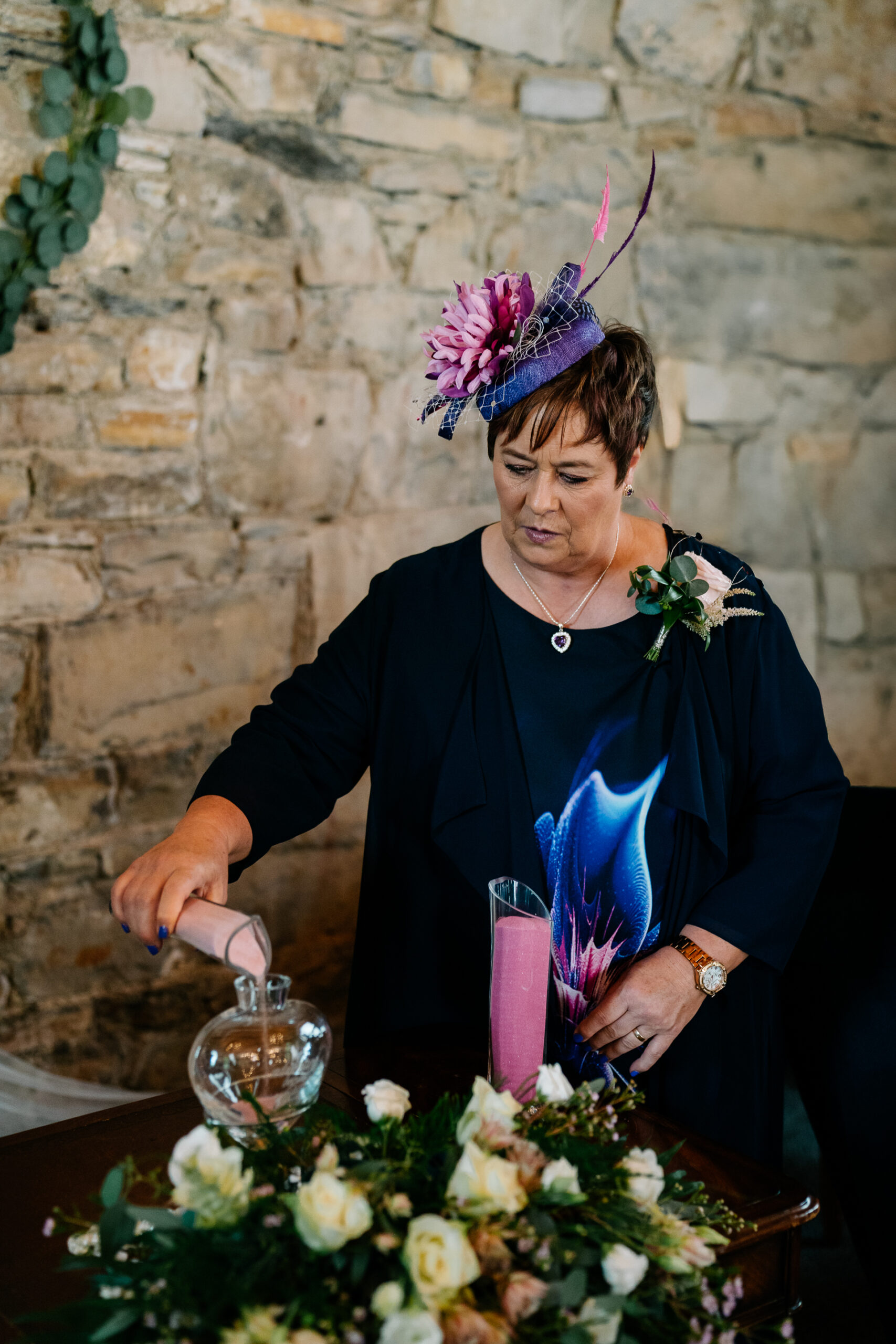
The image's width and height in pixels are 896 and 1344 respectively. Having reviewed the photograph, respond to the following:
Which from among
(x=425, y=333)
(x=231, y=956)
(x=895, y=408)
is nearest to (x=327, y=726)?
(x=425, y=333)

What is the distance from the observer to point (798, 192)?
3.00 m

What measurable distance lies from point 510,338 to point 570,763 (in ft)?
2.06

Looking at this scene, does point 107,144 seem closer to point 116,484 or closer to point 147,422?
point 147,422

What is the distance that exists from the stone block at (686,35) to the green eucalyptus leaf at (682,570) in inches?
66.0

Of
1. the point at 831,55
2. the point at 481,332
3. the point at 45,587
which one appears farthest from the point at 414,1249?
the point at 831,55

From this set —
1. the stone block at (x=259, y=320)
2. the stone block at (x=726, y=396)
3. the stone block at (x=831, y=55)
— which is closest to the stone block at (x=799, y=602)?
the stone block at (x=726, y=396)

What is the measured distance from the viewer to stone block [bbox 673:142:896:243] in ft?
9.52

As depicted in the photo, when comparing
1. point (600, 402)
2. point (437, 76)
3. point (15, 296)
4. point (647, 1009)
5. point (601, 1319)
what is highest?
point (437, 76)

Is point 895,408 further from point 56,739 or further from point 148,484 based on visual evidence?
point 56,739

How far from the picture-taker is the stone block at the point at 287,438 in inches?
93.0

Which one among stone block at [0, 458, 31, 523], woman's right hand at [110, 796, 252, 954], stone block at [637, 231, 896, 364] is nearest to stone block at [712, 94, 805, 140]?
stone block at [637, 231, 896, 364]

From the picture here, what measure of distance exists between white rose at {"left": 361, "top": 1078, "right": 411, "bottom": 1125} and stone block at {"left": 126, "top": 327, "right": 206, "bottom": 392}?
1580 millimetres

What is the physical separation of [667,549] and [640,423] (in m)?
0.28

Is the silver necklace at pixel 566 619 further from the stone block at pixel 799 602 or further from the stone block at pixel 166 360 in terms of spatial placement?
the stone block at pixel 799 602
